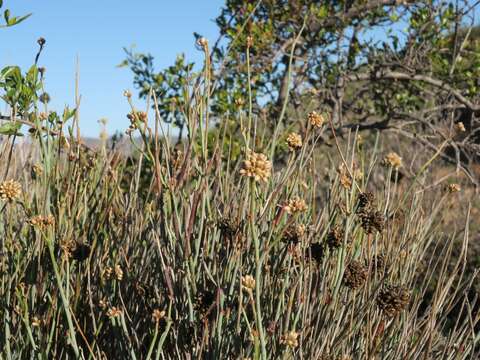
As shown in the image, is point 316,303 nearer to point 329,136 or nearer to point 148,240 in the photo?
point 148,240

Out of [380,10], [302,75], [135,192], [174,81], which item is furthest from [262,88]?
[135,192]

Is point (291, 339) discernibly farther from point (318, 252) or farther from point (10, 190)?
point (10, 190)

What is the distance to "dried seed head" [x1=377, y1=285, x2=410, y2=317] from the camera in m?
1.41

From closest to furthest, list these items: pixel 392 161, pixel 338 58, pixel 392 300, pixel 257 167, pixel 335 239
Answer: pixel 257 167
pixel 392 300
pixel 335 239
pixel 392 161
pixel 338 58

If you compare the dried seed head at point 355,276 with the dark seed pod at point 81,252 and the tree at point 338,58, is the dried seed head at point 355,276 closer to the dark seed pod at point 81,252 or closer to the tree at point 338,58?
the dark seed pod at point 81,252

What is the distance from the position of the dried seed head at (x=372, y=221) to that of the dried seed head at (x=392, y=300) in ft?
0.52

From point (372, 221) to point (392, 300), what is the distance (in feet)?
0.67

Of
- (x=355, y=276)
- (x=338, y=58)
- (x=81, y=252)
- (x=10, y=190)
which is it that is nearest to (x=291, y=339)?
(x=355, y=276)

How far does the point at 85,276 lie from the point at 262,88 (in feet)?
8.38

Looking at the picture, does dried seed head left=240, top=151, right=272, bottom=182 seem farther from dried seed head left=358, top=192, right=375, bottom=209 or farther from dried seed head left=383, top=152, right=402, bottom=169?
dried seed head left=383, top=152, right=402, bottom=169

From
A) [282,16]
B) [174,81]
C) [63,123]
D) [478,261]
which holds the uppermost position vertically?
[282,16]

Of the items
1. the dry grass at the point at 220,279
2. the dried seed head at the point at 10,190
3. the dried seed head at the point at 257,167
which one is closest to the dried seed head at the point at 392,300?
the dry grass at the point at 220,279

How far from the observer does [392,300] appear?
1.42 meters

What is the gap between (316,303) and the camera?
157cm
